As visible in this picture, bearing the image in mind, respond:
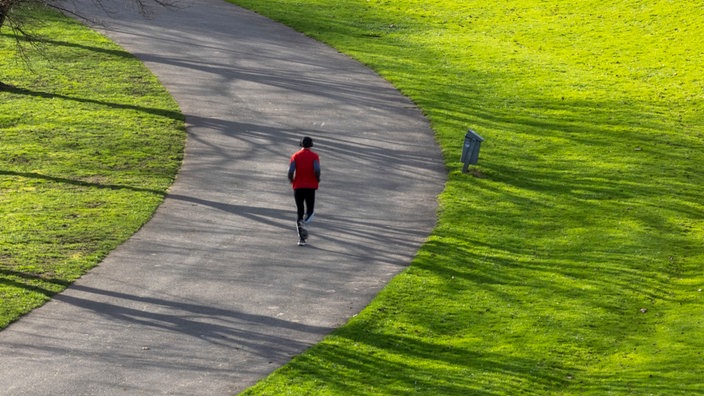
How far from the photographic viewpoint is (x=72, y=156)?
75.7 ft

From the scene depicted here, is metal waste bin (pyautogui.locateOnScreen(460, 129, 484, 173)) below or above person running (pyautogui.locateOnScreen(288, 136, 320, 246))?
above

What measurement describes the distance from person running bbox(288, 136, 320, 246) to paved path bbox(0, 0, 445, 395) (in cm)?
46

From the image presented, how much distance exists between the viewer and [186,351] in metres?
14.3

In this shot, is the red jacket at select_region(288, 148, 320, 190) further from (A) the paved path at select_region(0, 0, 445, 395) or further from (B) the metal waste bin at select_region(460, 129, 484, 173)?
(B) the metal waste bin at select_region(460, 129, 484, 173)

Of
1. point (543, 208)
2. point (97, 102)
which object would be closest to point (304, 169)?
point (543, 208)

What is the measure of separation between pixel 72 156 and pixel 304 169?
Answer: 24.3 feet

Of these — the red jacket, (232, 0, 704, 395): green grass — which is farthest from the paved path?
the red jacket

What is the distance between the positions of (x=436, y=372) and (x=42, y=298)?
243 inches

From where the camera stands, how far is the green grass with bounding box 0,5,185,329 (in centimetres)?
1748

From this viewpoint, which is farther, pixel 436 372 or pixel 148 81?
pixel 148 81

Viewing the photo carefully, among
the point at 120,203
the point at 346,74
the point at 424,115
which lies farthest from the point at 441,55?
the point at 120,203

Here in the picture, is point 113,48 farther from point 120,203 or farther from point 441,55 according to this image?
point 120,203

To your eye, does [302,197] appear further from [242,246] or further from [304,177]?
[242,246]

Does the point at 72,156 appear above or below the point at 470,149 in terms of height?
below
